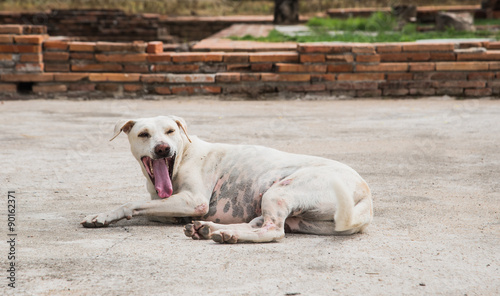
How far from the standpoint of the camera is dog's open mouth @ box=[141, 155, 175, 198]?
11.7 ft

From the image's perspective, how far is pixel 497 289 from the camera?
2.68 m

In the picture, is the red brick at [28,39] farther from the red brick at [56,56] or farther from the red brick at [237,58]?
the red brick at [237,58]

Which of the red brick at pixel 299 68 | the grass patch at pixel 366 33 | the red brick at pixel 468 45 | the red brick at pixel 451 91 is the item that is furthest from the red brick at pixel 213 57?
the red brick at pixel 468 45

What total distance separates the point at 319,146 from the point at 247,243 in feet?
9.97

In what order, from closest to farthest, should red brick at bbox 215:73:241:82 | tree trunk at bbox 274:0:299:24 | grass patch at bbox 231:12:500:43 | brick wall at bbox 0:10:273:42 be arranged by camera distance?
1. red brick at bbox 215:73:241:82
2. grass patch at bbox 231:12:500:43
3. brick wall at bbox 0:10:273:42
4. tree trunk at bbox 274:0:299:24

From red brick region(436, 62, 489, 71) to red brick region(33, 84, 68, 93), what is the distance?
519 centimetres

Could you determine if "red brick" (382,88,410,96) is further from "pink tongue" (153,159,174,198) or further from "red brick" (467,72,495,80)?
"pink tongue" (153,159,174,198)

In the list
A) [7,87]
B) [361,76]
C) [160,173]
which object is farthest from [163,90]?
[160,173]

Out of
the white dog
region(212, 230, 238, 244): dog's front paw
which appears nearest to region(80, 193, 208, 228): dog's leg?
the white dog

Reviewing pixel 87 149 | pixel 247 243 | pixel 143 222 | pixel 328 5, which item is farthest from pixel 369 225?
pixel 328 5

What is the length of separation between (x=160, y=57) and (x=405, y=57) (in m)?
3.39

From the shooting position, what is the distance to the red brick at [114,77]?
8852 millimetres

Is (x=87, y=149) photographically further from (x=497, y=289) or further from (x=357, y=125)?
(x=497, y=289)

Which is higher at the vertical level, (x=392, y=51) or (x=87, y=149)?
(x=392, y=51)
